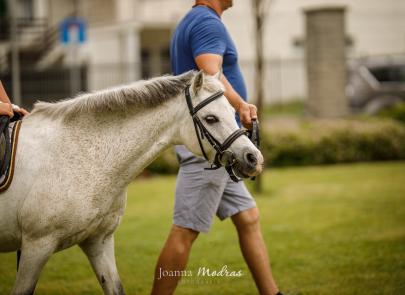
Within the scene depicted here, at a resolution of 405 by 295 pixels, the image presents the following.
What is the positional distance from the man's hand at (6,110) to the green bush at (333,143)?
34.1ft

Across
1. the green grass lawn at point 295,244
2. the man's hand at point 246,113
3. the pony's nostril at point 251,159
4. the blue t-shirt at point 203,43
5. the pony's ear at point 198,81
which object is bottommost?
the green grass lawn at point 295,244

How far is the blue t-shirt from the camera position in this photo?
4.45 metres

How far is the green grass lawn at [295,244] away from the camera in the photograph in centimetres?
606

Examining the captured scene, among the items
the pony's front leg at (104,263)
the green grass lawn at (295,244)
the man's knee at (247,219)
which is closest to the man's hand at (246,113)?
the man's knee at (247,219)

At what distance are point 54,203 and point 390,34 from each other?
26.5 m

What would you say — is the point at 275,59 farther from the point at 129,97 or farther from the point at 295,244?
the point at 129,97

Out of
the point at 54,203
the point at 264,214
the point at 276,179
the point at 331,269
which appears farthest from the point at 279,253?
the point at 276,179

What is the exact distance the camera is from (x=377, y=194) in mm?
10820

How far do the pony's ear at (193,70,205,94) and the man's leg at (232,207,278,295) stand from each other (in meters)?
1.24

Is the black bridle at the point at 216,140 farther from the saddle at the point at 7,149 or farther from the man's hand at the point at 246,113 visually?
the saddle at the point at 7,149

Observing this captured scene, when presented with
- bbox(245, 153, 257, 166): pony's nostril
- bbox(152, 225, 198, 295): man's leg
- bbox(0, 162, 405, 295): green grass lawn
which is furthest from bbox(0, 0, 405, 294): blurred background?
bbox(245, 153, 257, 166): pony's nostril

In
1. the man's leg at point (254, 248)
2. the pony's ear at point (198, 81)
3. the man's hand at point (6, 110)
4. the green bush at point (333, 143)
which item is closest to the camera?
the pony's ear at point (198, 81)

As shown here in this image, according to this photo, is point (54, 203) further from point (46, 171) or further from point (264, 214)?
point (264, 214)

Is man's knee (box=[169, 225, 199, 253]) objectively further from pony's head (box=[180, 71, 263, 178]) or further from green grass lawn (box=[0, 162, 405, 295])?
green grass lawn (box=[0, 162, 405, 295])
